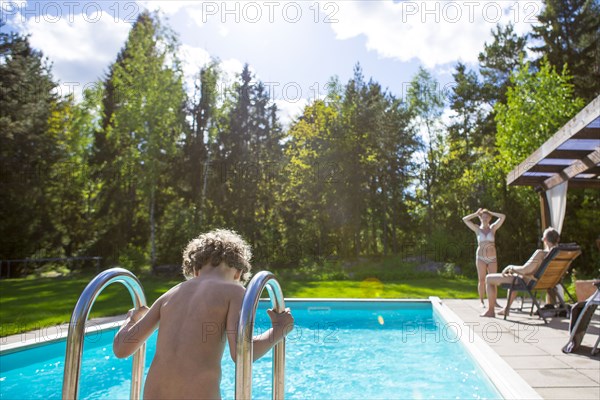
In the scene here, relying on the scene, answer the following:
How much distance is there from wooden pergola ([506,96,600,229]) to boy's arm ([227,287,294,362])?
17.5ft

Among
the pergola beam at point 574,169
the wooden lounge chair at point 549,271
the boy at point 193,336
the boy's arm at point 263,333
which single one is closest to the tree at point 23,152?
the wooden lounge chair at point 549,271

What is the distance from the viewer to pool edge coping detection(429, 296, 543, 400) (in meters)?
3.18

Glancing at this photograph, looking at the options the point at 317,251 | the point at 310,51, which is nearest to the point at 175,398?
the point at 310,51

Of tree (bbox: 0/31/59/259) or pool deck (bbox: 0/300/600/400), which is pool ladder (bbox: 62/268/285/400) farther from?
tree (bbox: 0/31/59/259)

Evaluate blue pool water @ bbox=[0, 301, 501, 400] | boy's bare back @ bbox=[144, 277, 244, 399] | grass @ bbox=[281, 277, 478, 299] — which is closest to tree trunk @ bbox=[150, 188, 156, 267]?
grass @ bbox=[281, 277, 478, 299]

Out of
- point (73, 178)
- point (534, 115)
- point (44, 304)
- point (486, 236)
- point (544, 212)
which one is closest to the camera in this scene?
point (486, 236)

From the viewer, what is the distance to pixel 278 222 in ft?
79.5

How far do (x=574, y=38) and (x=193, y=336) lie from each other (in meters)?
26.5

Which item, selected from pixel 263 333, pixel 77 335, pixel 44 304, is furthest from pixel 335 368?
pixel 44 304

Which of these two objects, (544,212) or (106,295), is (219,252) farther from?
(106,295)

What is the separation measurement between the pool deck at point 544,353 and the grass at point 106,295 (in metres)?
4.14

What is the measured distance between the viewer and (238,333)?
1664mm

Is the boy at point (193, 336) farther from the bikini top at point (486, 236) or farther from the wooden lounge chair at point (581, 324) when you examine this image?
the bikini top at point (486, 236)

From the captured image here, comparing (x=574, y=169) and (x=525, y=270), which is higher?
(x=574, y=169)
